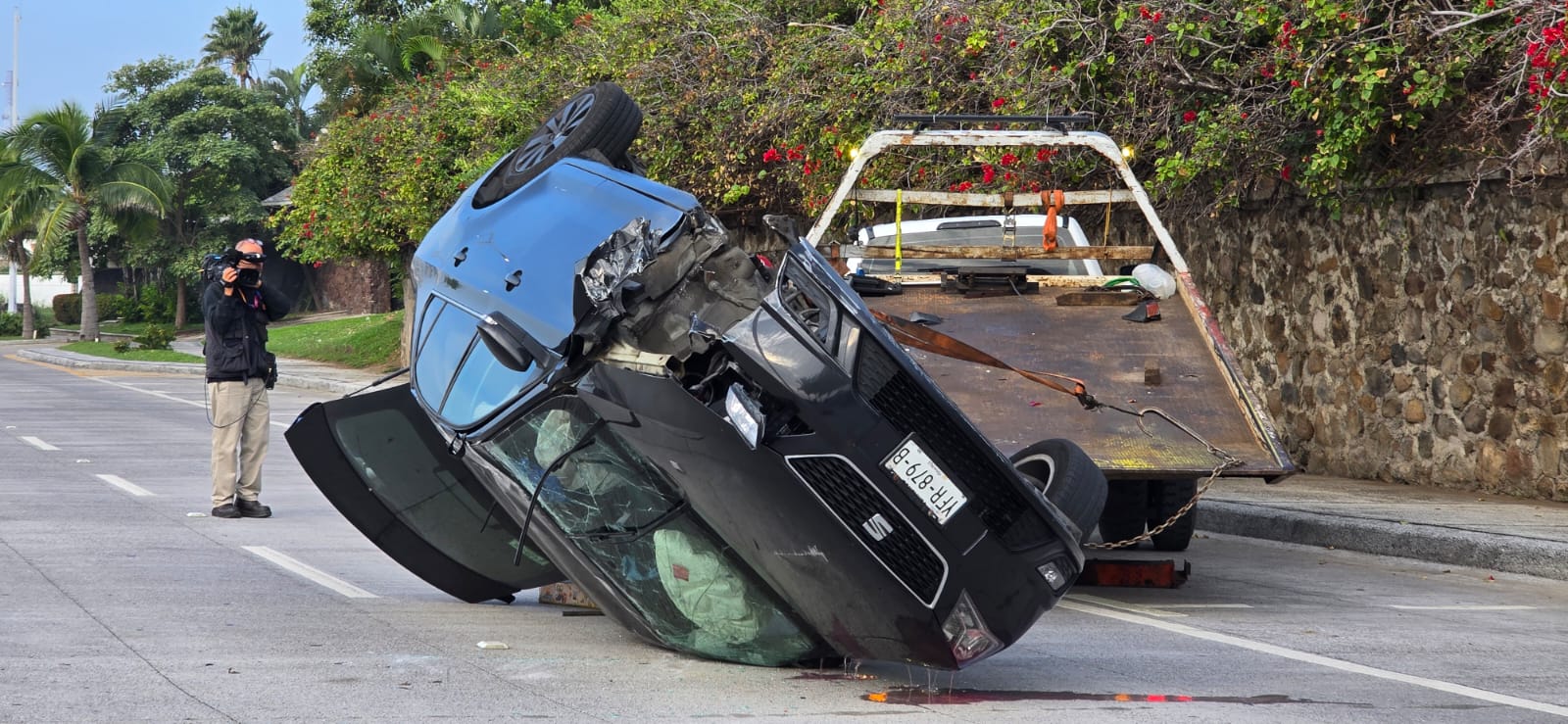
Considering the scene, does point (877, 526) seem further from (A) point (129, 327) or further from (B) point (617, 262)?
(A) point (129, 327)

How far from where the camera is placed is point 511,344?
17.5 ft

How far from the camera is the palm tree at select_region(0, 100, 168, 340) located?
44.8 m

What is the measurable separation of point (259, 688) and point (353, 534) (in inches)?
185

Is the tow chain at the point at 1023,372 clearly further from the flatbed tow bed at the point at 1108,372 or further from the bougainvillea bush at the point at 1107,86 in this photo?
the bougainvillea bush at the point at 1107,86

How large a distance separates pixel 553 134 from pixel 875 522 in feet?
8.33

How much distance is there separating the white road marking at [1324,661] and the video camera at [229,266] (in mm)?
5930

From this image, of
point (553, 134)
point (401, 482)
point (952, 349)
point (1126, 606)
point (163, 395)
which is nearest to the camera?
point (553, 134)

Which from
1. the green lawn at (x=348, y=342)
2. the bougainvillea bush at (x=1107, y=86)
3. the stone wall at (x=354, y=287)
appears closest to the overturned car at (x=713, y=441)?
the bougainvillea bush at (x=1107, y=86)

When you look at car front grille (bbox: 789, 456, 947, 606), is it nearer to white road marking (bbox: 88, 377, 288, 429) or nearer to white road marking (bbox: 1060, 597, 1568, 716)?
white road marking (bbox: 1060, 597, 1568, 716)

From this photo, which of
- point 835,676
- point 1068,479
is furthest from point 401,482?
point 1068,479

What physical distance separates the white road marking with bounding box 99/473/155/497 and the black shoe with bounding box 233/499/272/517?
1512mm

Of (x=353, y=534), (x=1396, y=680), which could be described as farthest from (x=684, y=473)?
(x=353, y=534)

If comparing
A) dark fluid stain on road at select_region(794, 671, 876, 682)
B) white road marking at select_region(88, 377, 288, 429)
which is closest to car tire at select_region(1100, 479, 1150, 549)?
dark fluid stain on road at select_region(794, 671, 876, 682)

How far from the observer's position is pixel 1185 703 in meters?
A: 5.47
